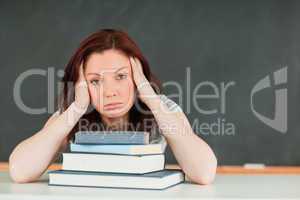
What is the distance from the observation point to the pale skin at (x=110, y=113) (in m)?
1.24

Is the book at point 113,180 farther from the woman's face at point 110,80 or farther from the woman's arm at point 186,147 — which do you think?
the woman's face at point 110,80

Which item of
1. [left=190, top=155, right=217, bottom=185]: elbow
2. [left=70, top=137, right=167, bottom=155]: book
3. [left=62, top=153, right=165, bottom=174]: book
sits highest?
[left=70, top=137, right=167, bottom=155]: book

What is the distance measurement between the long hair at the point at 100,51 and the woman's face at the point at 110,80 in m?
0.02

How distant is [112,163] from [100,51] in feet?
0.97

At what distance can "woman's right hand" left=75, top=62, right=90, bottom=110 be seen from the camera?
1.27 meters

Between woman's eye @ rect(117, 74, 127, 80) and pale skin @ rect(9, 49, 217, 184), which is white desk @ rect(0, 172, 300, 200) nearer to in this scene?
pale skin @ rect(9, 49, 217, 184)

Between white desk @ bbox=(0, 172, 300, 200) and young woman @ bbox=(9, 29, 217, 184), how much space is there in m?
0.05

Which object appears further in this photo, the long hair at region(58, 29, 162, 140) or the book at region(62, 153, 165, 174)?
the long hair at region(58, 29, 162, 140)

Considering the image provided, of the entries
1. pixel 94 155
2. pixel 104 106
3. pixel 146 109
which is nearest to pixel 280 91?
pixel 146 109

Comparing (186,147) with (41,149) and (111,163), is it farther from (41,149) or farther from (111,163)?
(41,149)

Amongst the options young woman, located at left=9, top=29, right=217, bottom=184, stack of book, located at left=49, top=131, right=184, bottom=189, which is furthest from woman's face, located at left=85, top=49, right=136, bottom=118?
stack of book, located at left=49, top=131, right=184, bottom=189

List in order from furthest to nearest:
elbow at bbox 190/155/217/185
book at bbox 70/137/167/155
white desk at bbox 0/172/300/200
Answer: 1. elbow at bbox 190/155/217/185
2. book at bbox 70/137/167/155
3. white desk at bbox 0/172/300/200

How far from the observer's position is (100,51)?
128cm

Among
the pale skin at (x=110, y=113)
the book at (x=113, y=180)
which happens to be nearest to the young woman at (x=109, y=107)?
the pale skin at (x=110, y=113)
